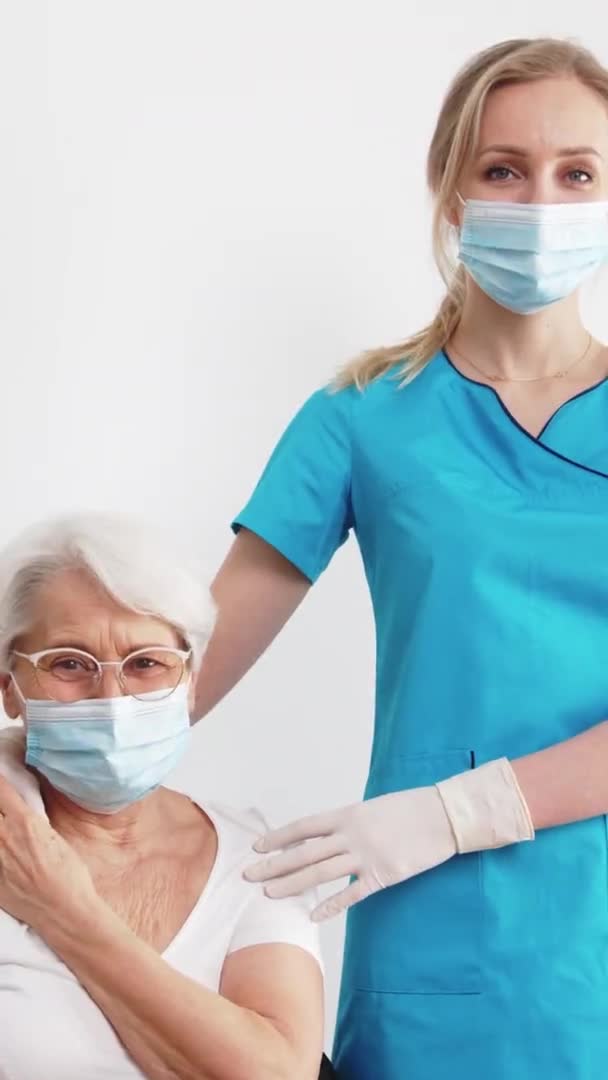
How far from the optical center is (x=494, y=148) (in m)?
1.70

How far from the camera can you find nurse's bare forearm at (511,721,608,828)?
1546 millimetres

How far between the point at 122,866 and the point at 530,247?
30.7 inches

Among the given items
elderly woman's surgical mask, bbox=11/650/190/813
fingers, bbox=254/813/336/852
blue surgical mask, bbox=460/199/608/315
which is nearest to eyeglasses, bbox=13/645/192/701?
elderly woman's surgical mask, bbox=11/650/190/813

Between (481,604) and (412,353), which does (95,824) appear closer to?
(481,604)

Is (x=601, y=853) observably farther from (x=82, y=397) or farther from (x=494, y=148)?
(x=82, y=397)

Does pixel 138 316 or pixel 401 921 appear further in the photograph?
pixel 138 316

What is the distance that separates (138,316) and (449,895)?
1063 millimetres

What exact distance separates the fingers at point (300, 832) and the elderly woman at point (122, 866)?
26 millimetres

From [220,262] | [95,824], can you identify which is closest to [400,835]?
[95,824]

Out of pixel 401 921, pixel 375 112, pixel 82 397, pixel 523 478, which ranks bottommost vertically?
pixel 401 921

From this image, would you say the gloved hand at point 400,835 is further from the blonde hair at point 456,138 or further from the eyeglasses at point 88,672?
the blonde hair at point 456,138

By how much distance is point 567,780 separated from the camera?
1.55 metres

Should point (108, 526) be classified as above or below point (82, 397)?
above

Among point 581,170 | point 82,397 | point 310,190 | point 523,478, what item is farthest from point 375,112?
point 523,478
